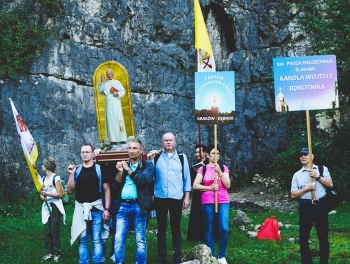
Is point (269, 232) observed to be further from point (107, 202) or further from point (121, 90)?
point (107, 202)

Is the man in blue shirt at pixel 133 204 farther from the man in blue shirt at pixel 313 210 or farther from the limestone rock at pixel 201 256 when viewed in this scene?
the man in blue shirt at pixel 313 210

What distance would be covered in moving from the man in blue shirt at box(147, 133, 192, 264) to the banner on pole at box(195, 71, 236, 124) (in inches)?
56.4

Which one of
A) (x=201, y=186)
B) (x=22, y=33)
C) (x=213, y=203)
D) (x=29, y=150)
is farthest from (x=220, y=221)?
(x=22, y=33)

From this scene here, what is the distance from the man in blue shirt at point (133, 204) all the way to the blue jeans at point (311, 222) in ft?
7.00

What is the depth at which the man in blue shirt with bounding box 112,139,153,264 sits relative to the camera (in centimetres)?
Result: 708

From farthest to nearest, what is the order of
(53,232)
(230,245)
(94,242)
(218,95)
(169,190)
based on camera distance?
(230,245) → (218,95) → (53,232) → (169,190) → (94,242)

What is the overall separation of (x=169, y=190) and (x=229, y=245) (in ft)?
10.1

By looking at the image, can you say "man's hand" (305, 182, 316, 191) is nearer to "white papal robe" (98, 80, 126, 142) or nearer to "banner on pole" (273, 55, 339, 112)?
"banner on pole" (273, 55, 339, 112)

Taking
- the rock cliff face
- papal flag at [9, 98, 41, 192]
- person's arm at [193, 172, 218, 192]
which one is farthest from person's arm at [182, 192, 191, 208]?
the rock cliff face

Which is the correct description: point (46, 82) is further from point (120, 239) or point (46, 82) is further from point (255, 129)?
point (120, 239)

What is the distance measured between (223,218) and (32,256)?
3.52 meters

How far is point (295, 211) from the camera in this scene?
53.1ft

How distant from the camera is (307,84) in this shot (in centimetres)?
813

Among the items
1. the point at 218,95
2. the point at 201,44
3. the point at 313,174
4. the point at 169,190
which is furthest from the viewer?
Answer: the point at 201,44
